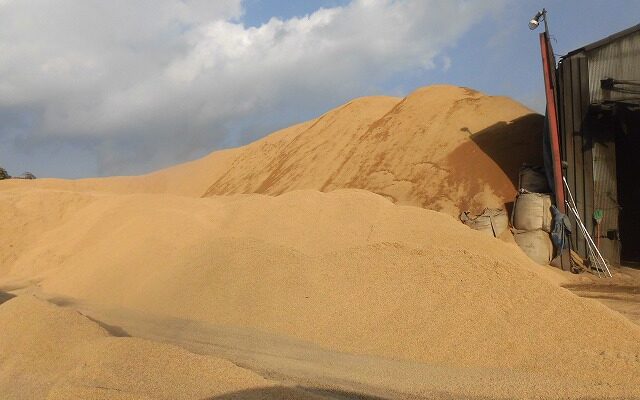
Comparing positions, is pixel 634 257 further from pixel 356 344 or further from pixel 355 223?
pixel 356 344

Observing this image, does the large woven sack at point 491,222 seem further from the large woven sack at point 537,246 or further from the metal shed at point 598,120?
the metal shed at point 598,120

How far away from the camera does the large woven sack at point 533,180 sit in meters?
12.3

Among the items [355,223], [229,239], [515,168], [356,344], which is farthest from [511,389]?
[515,168]

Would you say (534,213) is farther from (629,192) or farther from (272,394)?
(272,394)

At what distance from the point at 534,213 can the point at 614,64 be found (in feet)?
11.5

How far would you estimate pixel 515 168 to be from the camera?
1380 cm

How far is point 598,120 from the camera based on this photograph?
11656 millimetres

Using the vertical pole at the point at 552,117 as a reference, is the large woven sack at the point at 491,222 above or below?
below

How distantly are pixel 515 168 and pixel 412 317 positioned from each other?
9.00m

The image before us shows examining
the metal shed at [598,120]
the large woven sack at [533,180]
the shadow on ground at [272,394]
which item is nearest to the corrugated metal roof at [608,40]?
the metal shed at [598,120]

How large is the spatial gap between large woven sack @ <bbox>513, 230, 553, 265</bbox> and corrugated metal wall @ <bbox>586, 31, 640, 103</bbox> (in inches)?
120

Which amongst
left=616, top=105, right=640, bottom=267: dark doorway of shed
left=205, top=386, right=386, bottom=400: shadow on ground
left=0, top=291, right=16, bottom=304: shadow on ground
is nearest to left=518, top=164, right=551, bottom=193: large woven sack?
left=616, top=105, right=640, bottom=267: dark doorway of shed

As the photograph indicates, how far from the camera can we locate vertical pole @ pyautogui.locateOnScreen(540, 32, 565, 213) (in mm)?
11477

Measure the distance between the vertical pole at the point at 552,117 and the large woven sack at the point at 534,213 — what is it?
0.85 ft
